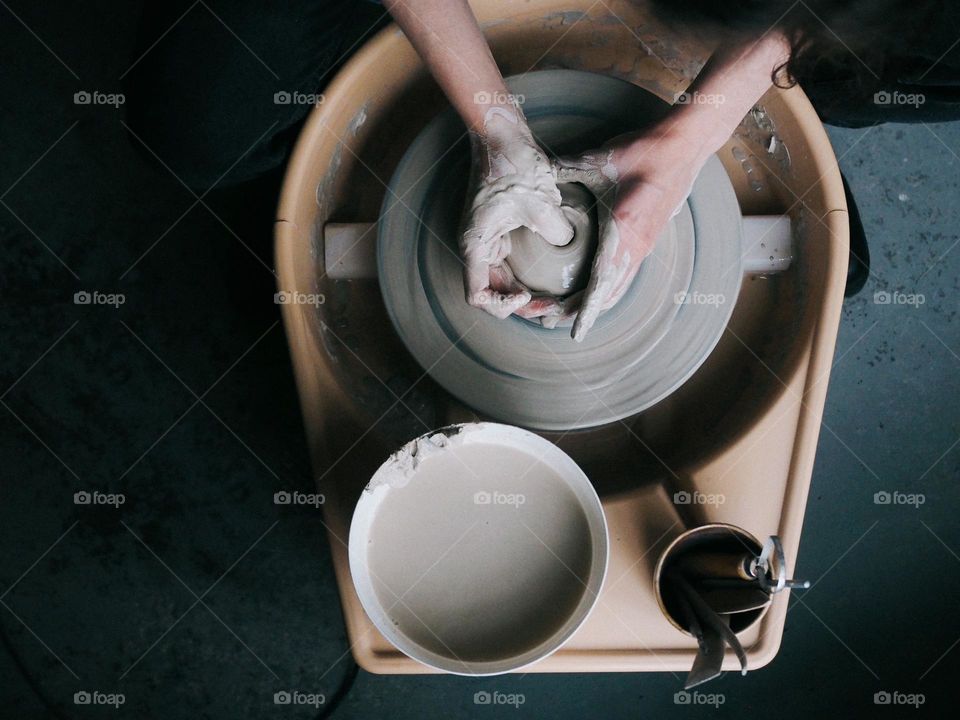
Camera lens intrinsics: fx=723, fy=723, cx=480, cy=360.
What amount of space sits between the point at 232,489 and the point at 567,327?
1.00 m

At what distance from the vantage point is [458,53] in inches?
42.8

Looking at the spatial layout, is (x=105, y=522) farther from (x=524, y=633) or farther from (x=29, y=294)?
(x=524, y=633)

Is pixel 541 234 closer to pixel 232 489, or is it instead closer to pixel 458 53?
pixel 458 53

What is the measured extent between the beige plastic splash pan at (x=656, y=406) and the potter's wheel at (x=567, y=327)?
102 millimetres

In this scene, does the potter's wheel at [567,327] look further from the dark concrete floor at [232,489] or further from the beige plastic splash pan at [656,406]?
the dark concrete floor at [232,489]

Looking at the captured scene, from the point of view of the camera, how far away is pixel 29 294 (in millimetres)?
1778

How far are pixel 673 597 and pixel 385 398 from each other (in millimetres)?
578

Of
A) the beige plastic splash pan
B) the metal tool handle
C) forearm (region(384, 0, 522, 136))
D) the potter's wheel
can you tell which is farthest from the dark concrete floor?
the metal tool handle

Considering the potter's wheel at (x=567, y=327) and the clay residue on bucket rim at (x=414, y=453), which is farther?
the potter's wheel at (x=567, y=327)

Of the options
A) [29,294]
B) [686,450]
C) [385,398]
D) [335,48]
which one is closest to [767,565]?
[686,450]

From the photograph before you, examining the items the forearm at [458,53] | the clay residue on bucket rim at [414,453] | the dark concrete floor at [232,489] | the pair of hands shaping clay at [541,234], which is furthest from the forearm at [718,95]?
the dark concrete floor at [232,489]

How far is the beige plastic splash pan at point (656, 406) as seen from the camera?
1101 mm

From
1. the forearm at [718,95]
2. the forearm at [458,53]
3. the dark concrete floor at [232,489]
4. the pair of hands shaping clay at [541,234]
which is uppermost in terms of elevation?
the forearm at [458,53]

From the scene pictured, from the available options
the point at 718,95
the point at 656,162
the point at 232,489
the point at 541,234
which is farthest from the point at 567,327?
the point at 232,489
